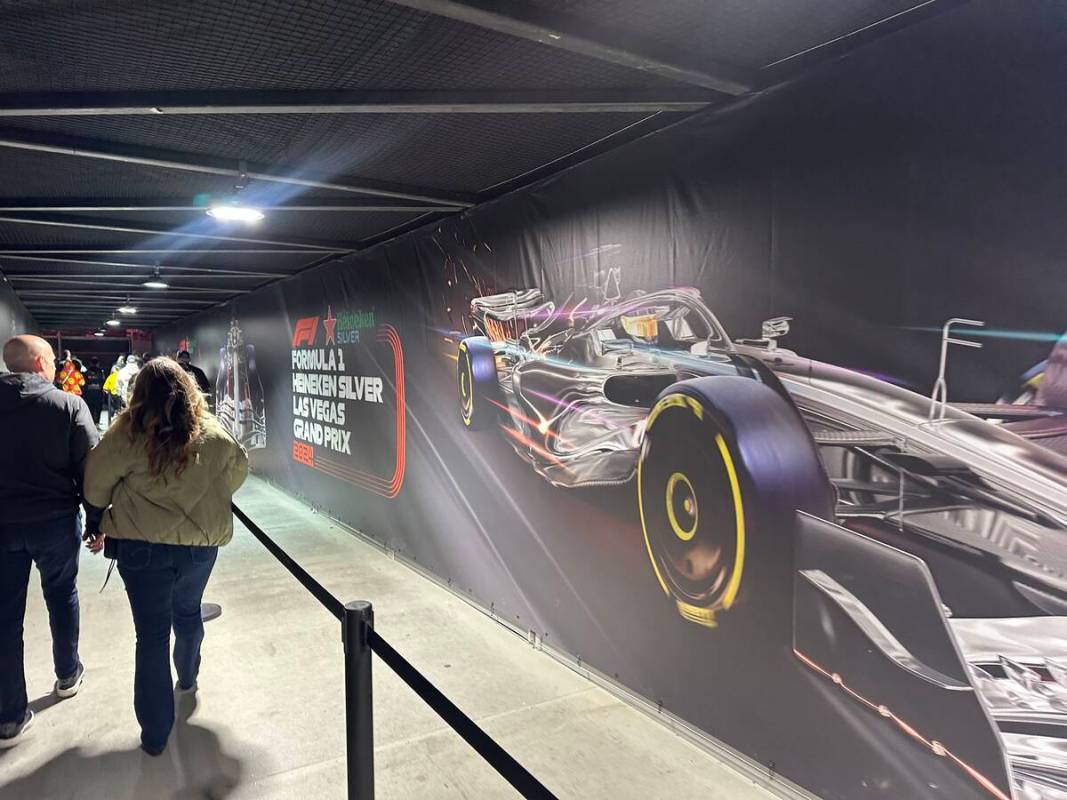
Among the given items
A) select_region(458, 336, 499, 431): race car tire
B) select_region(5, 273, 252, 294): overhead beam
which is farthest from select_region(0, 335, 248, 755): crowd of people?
select_region(5, 273, 252, 294): overhead beam

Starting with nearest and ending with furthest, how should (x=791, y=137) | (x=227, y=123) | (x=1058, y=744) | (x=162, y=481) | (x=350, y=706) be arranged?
1. (x=1058, y=744)
2. (x=350, y=706)
3. (x=791, y=137)
4. (x=162, y=481)
5. (x=227, y=123)

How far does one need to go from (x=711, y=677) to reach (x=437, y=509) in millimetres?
2428

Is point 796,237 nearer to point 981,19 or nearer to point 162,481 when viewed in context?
point 981,19

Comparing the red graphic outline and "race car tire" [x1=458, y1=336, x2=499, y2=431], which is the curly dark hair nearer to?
"race car tire" [x1=458, y1=336, x2=499, y2=431]

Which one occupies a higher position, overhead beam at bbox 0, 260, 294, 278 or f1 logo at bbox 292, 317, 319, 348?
overhead beam at bbox 0, 260, 294, 278

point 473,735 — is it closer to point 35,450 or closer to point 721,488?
point 721,488

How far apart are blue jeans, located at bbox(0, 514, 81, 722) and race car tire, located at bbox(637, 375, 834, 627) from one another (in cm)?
236

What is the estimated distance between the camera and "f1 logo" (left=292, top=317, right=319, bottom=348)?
627 centimetres

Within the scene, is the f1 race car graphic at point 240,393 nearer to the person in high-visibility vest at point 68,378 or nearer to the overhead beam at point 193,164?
the person in high-visibility vest at point 68,378

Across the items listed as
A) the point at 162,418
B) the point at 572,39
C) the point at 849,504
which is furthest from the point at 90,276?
the point at 849,504

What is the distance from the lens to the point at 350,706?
1.60 metres

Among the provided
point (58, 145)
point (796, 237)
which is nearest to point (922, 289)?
point (796, 237)

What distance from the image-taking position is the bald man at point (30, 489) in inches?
95.0

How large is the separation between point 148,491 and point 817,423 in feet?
7.59
